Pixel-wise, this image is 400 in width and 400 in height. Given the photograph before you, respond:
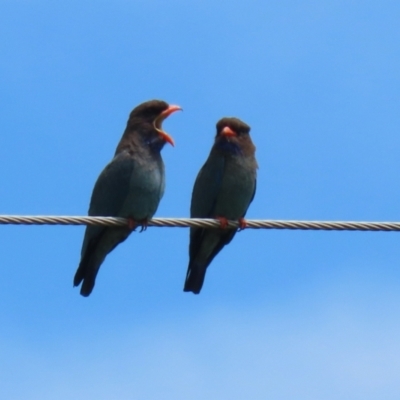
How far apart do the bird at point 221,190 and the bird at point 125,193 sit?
65 centimetres

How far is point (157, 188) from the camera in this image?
446 inches

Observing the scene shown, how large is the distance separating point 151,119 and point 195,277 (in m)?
1.60

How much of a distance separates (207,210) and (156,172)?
831 mm

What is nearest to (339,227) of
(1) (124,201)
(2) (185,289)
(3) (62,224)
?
(3) (62,224)

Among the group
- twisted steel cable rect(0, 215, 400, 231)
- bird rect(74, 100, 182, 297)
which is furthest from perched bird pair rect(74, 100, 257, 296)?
twisted steel cable rect(0, 215, 400, 231)

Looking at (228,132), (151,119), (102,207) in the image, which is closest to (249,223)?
(102,207)

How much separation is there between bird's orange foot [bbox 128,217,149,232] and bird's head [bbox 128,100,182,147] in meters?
0.97

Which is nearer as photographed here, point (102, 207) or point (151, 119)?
point (102, 207)

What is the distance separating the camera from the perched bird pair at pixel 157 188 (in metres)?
11.3

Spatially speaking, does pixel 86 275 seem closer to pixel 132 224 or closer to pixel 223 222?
pixel 132 224

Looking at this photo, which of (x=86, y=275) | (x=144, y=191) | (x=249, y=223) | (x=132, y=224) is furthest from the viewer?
(x=86, y=275)

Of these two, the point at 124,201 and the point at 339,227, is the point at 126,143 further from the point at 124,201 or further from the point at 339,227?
the point at 339,227

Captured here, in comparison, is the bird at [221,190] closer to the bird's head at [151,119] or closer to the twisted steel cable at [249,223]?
the bird's head at [151,119]

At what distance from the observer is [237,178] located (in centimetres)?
1202
